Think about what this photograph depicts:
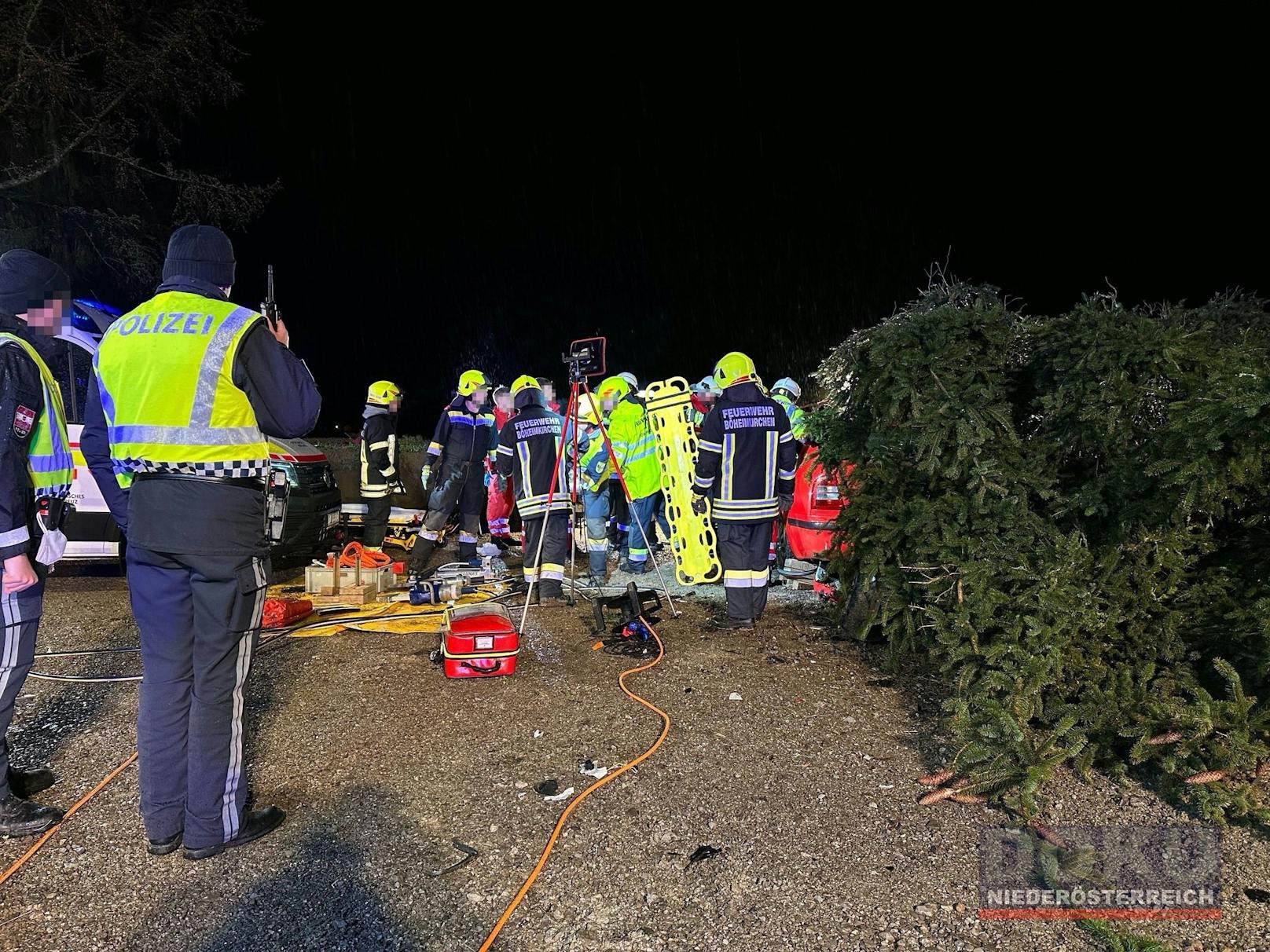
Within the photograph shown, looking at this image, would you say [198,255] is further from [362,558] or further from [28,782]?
[362,558]

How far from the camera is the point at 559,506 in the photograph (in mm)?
7238

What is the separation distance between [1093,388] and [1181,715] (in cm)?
157

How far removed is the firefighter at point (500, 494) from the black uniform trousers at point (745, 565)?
10.2ft

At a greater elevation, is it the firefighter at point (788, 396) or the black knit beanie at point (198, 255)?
the black knit beanie at point (198, 255)

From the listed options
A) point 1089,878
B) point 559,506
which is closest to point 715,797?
point 1089,878

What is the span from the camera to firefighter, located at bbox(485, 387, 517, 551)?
854cm

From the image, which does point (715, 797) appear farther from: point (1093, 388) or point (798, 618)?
point (798, 618)

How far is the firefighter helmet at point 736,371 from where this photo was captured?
6.56 metres

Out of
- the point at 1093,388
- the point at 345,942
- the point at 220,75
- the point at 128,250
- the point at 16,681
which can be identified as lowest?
the point at 345,942

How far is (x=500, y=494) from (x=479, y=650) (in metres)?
4.56

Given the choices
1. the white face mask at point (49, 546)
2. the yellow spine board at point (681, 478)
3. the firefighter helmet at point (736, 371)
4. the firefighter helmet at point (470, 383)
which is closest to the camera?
the white face mask at point (49, 546)

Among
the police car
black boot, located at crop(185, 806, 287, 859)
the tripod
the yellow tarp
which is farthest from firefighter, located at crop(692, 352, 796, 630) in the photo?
black boot, located at crop(185, 806, 287, 859)

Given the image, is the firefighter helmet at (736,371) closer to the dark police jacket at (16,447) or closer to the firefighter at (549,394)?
the firefighter at (549,394)

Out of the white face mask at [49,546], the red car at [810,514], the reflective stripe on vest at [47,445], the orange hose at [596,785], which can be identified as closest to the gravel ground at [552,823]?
the orange hose at [596,785]
